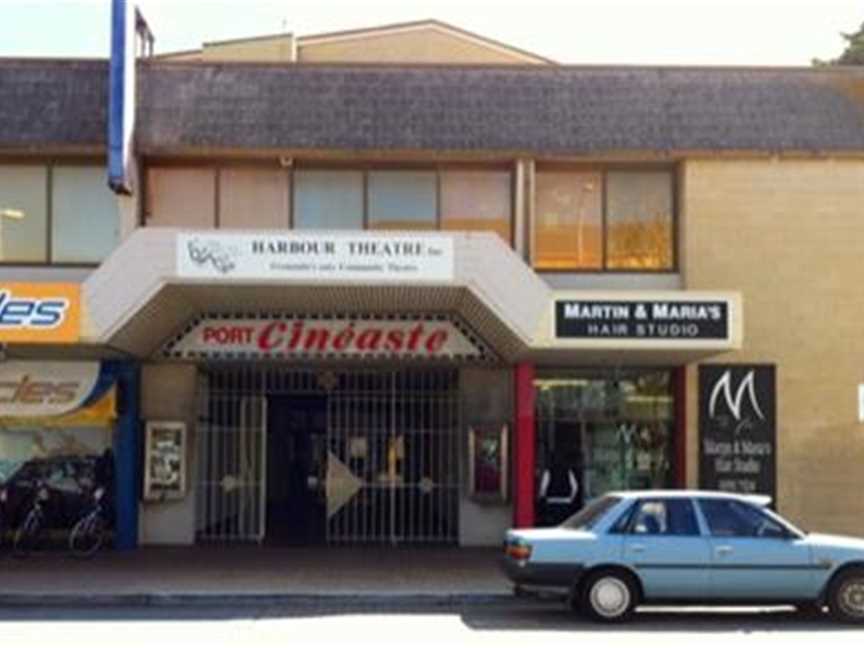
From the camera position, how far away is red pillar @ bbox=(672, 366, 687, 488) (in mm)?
26156

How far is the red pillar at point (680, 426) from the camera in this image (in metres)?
26.2

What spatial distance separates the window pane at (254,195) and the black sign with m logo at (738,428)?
24.5 ft

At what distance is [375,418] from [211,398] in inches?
114

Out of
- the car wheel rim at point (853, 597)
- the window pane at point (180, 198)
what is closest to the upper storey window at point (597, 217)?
the window pane at point (180, 198)

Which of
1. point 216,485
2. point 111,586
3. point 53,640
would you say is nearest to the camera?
point 53,640

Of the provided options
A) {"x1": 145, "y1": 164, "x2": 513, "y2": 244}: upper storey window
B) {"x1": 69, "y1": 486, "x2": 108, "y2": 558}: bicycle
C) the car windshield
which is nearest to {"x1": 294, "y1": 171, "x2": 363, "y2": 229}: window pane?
{"x1": 145, "y1": 164, "x2": 513, "y2": 244}: upper storey window

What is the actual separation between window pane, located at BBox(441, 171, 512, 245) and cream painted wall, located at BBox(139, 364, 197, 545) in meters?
5.14

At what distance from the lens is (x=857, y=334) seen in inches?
1038

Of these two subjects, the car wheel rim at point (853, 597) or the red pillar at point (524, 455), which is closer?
the car wheel rim at point (853, 597)

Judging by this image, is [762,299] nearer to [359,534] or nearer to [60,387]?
[359,534]

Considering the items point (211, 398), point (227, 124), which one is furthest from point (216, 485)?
point (227, 124)

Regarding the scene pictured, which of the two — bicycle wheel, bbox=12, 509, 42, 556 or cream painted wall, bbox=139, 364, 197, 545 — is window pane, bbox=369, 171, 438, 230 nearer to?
cream painted wall, bbox=139, 364, 197, 545

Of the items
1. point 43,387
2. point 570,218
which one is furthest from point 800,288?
point 43,387

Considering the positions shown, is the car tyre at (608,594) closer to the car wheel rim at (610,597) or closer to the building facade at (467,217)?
the car wheel rim at (610,597)
